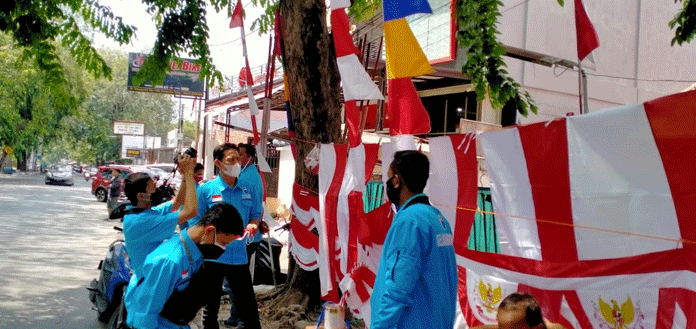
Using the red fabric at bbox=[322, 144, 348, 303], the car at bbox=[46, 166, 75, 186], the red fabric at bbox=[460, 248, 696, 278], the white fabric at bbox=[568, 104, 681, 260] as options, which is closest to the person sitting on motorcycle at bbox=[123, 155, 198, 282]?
the red fabric at bbox=[322, 144, 348, 303]

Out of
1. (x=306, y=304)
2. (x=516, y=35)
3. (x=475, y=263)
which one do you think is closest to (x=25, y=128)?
(x=516, y=35)

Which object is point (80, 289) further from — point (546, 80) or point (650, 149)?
point (546, 80)

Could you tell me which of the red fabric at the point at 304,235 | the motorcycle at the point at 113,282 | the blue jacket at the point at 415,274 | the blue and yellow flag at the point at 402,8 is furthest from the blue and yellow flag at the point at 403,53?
the motorcycle at the point at 113,282

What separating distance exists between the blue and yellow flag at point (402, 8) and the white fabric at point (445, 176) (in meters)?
0.88

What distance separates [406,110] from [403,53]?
38 cm

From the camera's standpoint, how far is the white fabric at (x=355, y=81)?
4.73 metres

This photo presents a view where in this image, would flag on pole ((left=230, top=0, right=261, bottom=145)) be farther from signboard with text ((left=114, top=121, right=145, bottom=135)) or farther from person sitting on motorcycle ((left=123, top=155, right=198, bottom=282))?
signboard with text ((left=114, top=121, right=145, bottom=135))

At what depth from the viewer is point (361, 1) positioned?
9953 mm

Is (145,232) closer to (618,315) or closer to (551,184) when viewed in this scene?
(551,184)

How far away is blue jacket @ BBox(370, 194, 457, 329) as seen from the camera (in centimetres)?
285

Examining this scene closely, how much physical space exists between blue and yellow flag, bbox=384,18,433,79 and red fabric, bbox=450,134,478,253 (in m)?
0.57

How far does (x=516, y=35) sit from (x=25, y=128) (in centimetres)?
3991

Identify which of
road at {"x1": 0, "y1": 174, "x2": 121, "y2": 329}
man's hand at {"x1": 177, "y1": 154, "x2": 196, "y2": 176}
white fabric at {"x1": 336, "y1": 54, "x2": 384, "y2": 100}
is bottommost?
road at {"x1": 0, "y1": 174, "x2": 121, "y2": 329}

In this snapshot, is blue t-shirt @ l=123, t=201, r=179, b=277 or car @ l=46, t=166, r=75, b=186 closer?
blue t-shirt @ l=123, t=201, r=179, b=277
